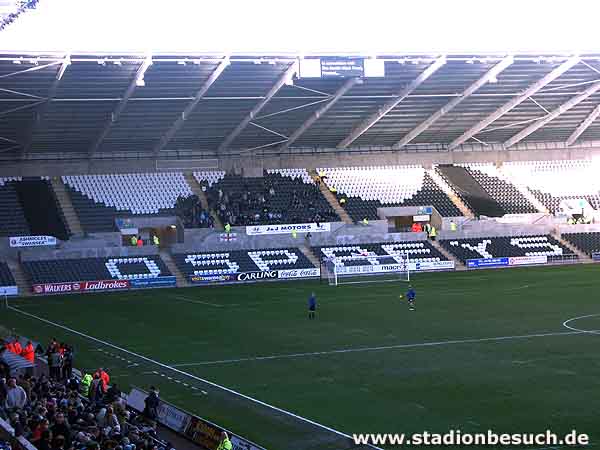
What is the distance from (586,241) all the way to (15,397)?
60113 mm

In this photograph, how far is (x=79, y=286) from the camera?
2355 inches

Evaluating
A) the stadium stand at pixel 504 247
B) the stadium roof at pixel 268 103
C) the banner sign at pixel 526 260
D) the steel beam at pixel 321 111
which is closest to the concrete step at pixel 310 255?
the steel beam at pixel 321 111

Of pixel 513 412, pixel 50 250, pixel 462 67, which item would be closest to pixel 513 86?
pixel 462 67

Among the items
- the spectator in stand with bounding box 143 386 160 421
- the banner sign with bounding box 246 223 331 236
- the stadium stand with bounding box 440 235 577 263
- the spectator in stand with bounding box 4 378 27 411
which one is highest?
the banner sign with bounding box 246 223 331 236

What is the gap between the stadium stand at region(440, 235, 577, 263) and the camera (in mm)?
69938

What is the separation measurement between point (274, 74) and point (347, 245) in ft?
52.2

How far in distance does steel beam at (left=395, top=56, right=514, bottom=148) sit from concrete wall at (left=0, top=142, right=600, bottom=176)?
3071 mm

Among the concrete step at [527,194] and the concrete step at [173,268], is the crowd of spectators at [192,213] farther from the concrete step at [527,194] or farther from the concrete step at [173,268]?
the concrete step at [527,194]

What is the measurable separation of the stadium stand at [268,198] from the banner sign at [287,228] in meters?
0.77

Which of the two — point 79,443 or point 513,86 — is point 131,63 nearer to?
point 513,86

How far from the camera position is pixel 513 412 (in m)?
22.6

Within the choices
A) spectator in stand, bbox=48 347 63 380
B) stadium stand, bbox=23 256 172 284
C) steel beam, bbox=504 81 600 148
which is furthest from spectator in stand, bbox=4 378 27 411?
steel beam, bbox=504 81 600 148

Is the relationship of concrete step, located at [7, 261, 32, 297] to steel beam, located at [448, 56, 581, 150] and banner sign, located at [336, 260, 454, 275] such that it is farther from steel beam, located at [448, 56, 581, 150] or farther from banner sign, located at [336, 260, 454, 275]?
steel beam, located at [448, 56, 581, 150]

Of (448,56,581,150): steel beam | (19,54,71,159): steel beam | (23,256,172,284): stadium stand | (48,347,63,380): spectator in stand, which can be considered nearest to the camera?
(48,347,63,380): spectator in stand
